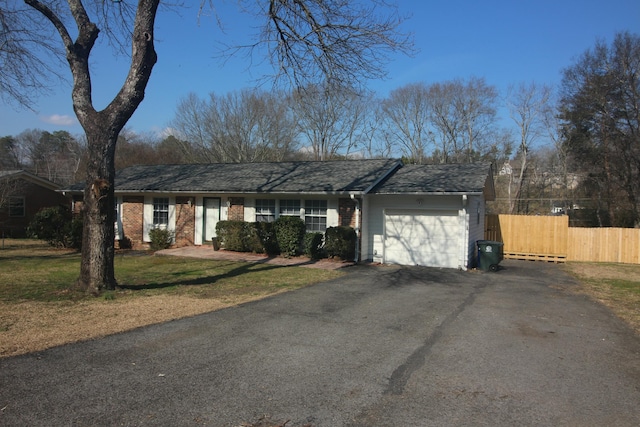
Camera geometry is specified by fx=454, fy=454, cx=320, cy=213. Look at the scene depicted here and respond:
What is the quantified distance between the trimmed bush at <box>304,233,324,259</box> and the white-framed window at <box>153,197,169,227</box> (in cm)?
717

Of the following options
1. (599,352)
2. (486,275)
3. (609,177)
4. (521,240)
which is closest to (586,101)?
(609,177)

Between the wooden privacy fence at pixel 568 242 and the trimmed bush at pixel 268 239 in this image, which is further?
the wooden privacy fence at pixel 568 242

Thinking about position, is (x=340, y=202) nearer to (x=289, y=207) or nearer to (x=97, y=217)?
(x=289, y=207)

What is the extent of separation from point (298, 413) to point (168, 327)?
359 cm

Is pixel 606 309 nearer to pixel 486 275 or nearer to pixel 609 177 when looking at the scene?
pixel 486 275

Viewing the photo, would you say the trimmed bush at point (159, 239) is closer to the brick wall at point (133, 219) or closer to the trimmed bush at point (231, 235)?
the brick wall at point (133, 219)

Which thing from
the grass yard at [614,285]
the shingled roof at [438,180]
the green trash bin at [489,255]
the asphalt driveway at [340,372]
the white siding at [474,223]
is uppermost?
the shingled roof at [438,180]

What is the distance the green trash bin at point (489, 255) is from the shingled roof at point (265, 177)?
173 inches

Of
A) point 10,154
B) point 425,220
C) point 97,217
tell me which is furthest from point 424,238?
point 10,154

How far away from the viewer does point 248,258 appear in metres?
16.4

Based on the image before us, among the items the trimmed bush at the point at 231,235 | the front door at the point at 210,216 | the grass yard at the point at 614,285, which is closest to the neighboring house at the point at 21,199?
the front door at the point at 210,216

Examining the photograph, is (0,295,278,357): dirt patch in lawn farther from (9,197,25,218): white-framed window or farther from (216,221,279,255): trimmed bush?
(9,197,25,218): white-framed window

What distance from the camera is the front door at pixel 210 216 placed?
1927 cm

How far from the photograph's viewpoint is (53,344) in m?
5.85
